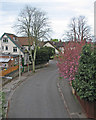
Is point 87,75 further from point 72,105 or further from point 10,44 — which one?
point 10,44

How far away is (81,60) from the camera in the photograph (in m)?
9.55

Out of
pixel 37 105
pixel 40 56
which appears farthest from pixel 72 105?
pixel 40 56

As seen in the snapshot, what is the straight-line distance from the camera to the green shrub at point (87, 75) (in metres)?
8.74

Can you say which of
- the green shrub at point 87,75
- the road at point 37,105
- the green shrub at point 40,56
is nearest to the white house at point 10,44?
the green shrub at point 40,56

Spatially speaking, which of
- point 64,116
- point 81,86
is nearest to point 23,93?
point 64,116

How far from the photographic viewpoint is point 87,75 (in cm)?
912

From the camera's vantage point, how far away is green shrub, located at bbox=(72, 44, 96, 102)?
8742 mm

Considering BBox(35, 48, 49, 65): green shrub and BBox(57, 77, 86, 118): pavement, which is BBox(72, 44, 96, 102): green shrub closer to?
BBox(57, 77, 86, 118): pavement

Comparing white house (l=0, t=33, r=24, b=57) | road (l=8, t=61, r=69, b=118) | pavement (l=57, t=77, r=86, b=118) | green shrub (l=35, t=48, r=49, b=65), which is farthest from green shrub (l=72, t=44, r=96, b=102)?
white house (l=0, t=33, r=24, b=57)

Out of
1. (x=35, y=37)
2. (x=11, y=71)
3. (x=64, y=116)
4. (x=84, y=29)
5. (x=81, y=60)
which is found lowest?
(x=64, y=116)

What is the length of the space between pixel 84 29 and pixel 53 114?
22013 millimetres

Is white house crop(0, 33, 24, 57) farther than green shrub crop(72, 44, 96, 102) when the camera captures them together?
Yes

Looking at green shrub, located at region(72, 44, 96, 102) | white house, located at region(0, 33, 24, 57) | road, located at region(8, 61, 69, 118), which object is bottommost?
road, located at region(8, 61, 69, 118)

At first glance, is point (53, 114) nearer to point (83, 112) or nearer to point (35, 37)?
point (83, 112)
